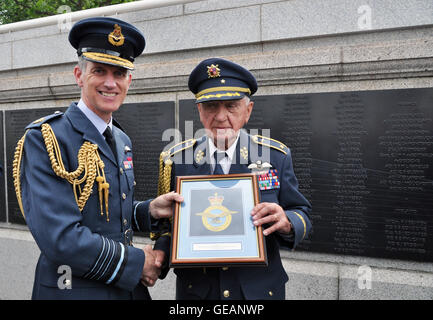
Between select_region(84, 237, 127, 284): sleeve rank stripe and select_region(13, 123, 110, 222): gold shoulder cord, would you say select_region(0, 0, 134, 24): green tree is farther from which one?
select_region(84, 237, 127, 284): sleeve rank stripe

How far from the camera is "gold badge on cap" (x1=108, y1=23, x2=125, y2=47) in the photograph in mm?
2158

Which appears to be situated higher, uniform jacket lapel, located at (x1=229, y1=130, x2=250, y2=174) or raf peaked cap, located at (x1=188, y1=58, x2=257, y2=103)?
raf peaked cap, located at (x1=188, y1=58, x2=257, y2=103)

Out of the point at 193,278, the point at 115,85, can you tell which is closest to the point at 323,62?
the point at 115,85

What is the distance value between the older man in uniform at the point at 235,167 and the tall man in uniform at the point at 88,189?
0.36m

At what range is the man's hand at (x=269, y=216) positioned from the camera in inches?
78.4

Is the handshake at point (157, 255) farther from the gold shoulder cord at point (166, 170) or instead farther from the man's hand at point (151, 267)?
the gold shoulder cord at point (166, 170)

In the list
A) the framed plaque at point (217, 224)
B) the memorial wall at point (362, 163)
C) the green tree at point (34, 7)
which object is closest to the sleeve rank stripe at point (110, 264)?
the framed plaque at point (217, 224)

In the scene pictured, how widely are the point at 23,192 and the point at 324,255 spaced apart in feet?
10.4

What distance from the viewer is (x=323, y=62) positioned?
3.67 m

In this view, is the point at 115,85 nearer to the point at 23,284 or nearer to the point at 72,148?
the point at 72,148

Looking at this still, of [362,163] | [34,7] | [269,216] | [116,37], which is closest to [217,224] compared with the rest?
[269,216]

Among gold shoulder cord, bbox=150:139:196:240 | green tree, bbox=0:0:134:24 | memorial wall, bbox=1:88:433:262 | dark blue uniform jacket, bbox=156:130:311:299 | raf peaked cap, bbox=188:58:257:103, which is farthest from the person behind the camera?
green tree, bbox=0:0:134:24

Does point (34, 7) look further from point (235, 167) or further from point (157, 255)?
point (157, 255)

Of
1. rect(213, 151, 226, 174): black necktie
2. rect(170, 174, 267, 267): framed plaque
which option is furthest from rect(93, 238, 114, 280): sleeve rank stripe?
rect(213, 151, 226, 174): black necktie
